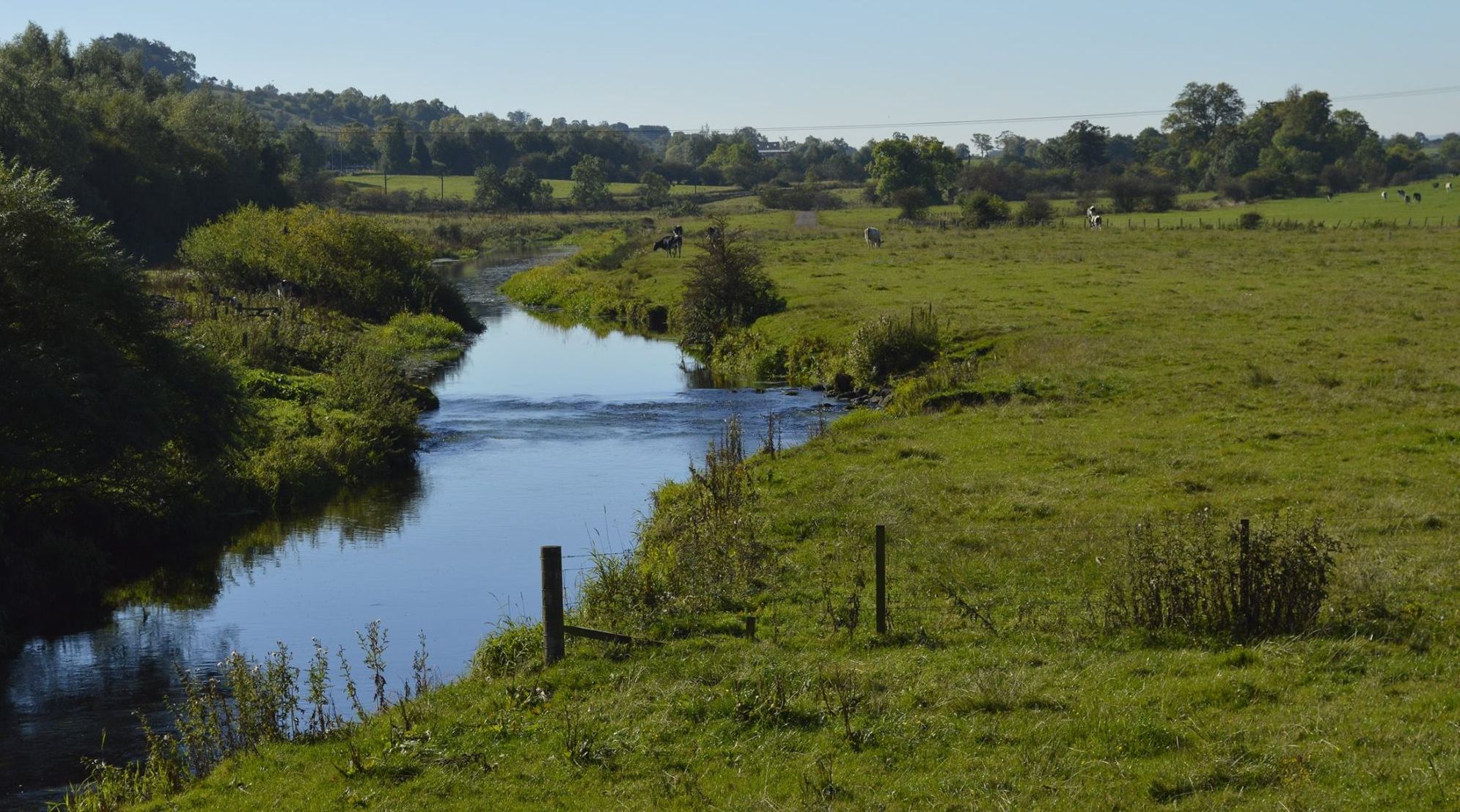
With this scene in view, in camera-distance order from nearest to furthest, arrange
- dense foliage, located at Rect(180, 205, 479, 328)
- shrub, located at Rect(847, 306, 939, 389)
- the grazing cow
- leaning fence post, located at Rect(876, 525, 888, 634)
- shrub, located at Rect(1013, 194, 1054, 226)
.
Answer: leaning fence post, located at Rect(876, 525, 888, 634) < shrub, located at Rect(847, 306, 939, 389) < dense foliage, located at Rect(180, 205, 479, 328) < the grazing cow < shrub, located at Rect(1013, 194, 1054, 226)

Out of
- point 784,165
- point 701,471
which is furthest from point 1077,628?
point 784,165

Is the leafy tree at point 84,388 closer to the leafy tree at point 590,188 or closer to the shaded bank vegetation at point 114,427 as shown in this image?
the shaded bank vegetation at point 114,427

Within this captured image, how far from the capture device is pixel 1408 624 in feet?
38.8

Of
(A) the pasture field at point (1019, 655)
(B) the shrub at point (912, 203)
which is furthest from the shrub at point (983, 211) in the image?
(A) the pasture field at point (1019, 655)

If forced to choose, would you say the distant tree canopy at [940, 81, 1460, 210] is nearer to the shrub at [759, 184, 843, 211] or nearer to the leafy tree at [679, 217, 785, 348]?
the shrub at [759, 184, 843, 211]

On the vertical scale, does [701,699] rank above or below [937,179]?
below

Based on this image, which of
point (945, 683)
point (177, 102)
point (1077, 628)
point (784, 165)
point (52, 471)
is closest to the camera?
point (945, 683)

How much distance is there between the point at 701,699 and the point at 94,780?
253 inches

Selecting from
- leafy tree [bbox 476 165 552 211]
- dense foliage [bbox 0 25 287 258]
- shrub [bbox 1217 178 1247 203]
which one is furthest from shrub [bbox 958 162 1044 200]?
dense foliage [bbox 0 25 287 258]

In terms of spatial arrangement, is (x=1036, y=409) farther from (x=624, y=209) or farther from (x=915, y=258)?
(x=624, y=209)

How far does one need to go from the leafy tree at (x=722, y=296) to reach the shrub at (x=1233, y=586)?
3458cm

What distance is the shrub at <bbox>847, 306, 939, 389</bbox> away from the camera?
116ft

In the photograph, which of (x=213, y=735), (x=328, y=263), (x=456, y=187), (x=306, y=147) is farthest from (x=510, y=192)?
(x=213, y=735)

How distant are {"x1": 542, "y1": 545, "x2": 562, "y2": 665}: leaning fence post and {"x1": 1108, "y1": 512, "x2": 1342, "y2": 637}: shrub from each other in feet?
17.9
